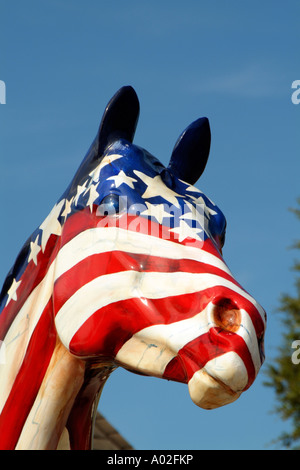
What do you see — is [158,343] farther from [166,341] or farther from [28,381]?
[28,381]

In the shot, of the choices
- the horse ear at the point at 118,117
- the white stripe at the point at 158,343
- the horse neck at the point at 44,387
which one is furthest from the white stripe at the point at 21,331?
the horse ear at the point at 118,117

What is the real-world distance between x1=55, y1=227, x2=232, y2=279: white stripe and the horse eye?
Result: 84 mm

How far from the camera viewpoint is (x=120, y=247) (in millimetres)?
3822

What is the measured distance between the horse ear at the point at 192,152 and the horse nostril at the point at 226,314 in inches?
51.3

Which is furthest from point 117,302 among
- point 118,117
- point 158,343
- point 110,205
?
point 118,117

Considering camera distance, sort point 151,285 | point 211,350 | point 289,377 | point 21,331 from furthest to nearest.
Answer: point 289,377, point 21,331, point 151,285, point 211,350

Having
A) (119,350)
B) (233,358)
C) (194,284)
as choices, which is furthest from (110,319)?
(233,358)

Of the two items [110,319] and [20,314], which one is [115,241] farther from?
[20,314]

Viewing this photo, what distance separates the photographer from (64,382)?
3.92 metres

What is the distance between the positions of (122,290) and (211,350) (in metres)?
0.55

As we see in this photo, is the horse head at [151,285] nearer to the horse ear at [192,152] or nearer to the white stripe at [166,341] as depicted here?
the white stripe at [166,341]

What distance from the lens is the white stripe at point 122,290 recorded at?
363 cm

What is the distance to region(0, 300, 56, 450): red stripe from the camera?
3.92 m

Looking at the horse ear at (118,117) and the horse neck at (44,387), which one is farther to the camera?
the horse ear at (118,117)
